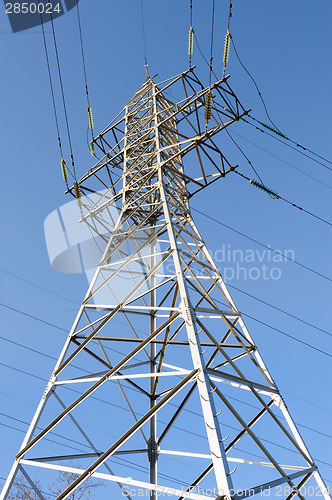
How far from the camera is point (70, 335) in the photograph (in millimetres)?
7859

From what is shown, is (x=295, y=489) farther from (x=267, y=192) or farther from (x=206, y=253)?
(x=267, y=192)

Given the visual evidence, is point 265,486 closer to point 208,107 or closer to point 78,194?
point 208,107

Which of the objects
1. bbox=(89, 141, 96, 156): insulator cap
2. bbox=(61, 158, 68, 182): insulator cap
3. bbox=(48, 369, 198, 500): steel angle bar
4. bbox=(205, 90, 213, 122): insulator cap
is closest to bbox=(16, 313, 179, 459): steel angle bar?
bbox=(48, 369, 198, 500): steel angle bar

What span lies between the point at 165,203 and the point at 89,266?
833cm

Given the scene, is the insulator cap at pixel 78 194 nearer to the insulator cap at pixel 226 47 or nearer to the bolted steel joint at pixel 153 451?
the insulator cap at pixel 226 47

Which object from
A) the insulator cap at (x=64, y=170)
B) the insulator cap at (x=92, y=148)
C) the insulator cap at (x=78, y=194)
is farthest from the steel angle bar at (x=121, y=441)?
the insulator cap at (x=92, y=148)

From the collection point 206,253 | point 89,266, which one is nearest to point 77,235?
point 89,266

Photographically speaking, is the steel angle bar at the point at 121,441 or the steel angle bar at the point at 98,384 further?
the steel angle bar at the point at 98,384

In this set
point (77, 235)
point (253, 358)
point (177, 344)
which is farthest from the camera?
point (77, 235)

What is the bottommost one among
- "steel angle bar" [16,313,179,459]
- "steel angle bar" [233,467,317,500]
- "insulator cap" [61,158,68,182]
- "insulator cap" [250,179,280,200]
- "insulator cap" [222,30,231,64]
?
"steel angle bar" [233,467,317,500]

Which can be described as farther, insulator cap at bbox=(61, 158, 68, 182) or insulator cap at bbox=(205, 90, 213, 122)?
insulator cap at bbox=(61, 158, 68, 182)

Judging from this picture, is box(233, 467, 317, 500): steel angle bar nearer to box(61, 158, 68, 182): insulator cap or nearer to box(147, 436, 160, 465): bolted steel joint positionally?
box(147, 436, 160, 465): bolted steel joint

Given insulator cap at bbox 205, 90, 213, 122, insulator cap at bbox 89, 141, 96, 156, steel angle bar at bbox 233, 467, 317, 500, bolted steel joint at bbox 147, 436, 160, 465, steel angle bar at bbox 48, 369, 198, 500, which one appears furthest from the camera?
insulator cap at bbox 89, 141, 96, 156

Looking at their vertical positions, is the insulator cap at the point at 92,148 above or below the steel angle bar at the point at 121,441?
above
